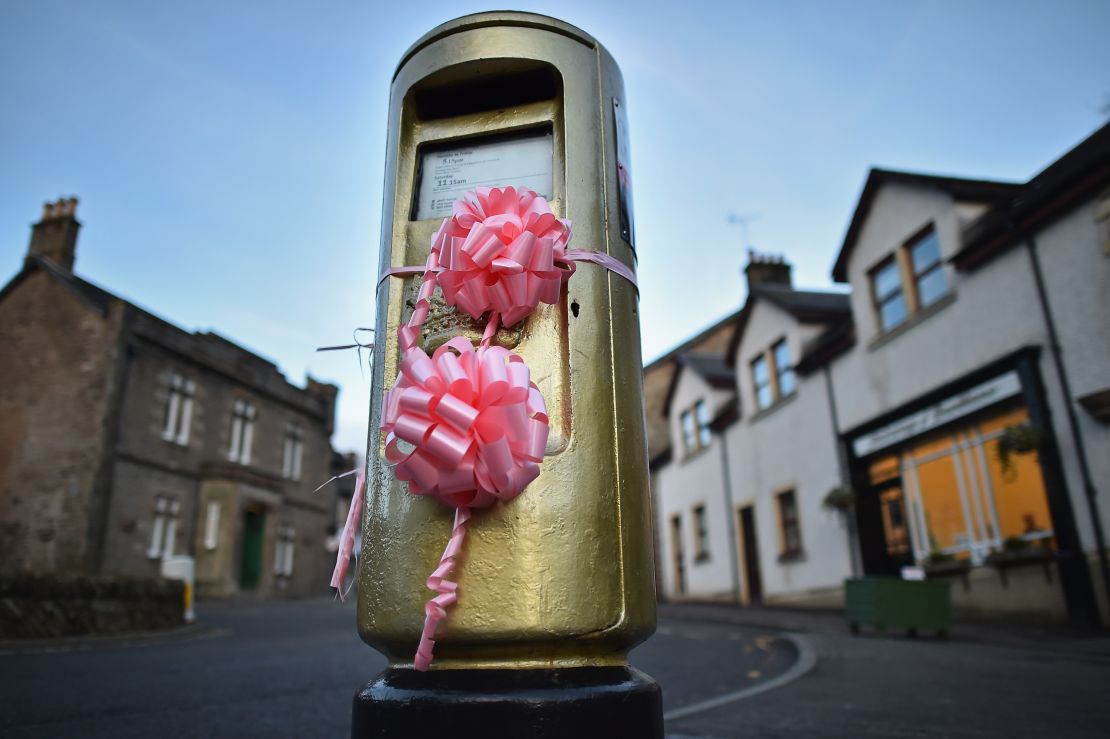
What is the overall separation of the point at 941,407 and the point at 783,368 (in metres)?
5.17

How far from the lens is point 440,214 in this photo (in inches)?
74.7

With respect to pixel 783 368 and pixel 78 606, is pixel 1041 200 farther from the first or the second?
pixel 78 606

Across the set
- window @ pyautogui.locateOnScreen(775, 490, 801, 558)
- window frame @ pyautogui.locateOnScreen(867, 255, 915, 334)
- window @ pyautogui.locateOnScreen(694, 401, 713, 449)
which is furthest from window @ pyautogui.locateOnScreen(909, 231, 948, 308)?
window @ pyautogui.locateOnScreen(694, 401, 713, 449)

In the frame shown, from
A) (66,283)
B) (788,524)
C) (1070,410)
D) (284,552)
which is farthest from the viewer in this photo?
(284,552)

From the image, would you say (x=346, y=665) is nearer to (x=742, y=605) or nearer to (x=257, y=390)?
(x=742, y=605)

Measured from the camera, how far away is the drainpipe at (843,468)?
43.7 ft

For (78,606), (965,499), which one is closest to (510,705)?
(78,606)

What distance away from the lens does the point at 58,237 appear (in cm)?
2225

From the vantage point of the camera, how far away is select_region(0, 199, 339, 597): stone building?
18.8 meters

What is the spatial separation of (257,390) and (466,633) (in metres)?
25.7

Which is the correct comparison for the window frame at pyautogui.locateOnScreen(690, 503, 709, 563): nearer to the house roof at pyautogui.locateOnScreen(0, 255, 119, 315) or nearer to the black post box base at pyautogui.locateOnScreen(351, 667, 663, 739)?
the house roof at pyautogui.locateOnScreen(0, 255, 119, 315)

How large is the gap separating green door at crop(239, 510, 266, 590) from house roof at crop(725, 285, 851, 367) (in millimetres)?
15761

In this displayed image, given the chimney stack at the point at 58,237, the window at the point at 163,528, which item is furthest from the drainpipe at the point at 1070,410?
the chimney stack at the point at 58,237

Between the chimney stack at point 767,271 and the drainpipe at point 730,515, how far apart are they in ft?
15.7
